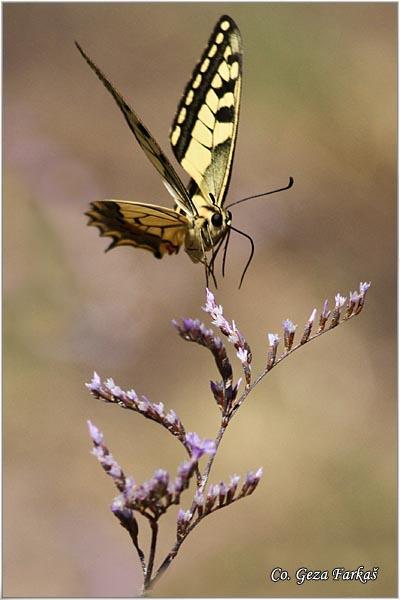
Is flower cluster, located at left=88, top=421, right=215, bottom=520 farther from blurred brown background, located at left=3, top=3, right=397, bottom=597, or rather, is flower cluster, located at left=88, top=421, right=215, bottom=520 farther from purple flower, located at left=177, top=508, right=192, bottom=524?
blurred brown background, located at left=3, top=3, right=397, bottom=597

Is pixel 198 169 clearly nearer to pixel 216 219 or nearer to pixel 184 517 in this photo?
pixel 216 219

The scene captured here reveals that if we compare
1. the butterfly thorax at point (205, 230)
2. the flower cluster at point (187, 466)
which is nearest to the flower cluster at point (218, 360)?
the flower cluster at point (187, 466)

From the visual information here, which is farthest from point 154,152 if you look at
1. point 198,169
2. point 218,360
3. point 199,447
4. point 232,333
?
point 199,447

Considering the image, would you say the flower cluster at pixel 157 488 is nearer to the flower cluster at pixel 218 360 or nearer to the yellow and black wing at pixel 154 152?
the flower cluster at pixel 218 360

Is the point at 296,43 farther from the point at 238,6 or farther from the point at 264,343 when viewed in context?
the point at 264,343

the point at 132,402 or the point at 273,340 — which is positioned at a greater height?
the point at 273,340

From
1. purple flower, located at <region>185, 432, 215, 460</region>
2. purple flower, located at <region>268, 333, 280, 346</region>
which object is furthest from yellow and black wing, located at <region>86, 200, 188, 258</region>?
purple flower, located at <region>185, 432, 215, 460</region>

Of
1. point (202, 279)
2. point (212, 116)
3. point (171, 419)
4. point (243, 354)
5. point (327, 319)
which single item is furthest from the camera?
point (202, 279)
